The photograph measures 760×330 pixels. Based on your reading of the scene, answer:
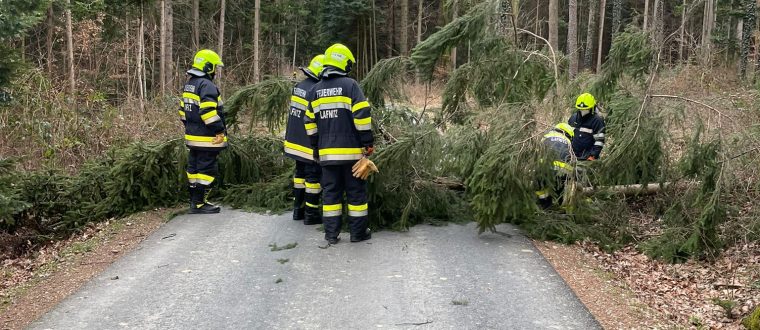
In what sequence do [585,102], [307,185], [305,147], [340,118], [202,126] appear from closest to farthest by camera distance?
[340,118]
[305,147]
[307,185]
[202,126]
[585,102]

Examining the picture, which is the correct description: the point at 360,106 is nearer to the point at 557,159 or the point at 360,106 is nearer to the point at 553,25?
the point at 557,159

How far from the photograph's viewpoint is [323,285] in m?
5.43

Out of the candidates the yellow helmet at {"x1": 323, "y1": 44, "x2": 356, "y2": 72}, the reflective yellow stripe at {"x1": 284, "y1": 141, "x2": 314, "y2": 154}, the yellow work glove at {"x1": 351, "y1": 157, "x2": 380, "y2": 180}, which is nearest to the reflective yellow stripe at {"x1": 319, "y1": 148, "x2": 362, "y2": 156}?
the yellow work glove at {"x1": 351, "y1": 157, "x2": 380, "y2": 180}

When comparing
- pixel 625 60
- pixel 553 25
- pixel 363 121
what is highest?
pixel 553 25

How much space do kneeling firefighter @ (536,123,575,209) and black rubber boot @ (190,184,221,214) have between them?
430cm

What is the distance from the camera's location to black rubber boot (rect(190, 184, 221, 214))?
26.2ft

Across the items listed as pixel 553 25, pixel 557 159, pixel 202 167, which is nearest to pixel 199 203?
pixel 202 167

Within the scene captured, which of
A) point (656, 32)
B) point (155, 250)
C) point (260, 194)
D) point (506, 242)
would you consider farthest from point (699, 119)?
point (155, 250)

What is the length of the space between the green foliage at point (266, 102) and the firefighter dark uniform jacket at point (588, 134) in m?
4.44

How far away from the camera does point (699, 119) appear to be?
272 inches

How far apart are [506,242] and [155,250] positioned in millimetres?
3890

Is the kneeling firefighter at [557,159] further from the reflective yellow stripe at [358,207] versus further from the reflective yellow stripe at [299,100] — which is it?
the reflective yellow stripe at [299,100]

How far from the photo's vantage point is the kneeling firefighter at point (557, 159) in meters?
6.79

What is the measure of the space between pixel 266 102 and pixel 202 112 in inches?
51.0
